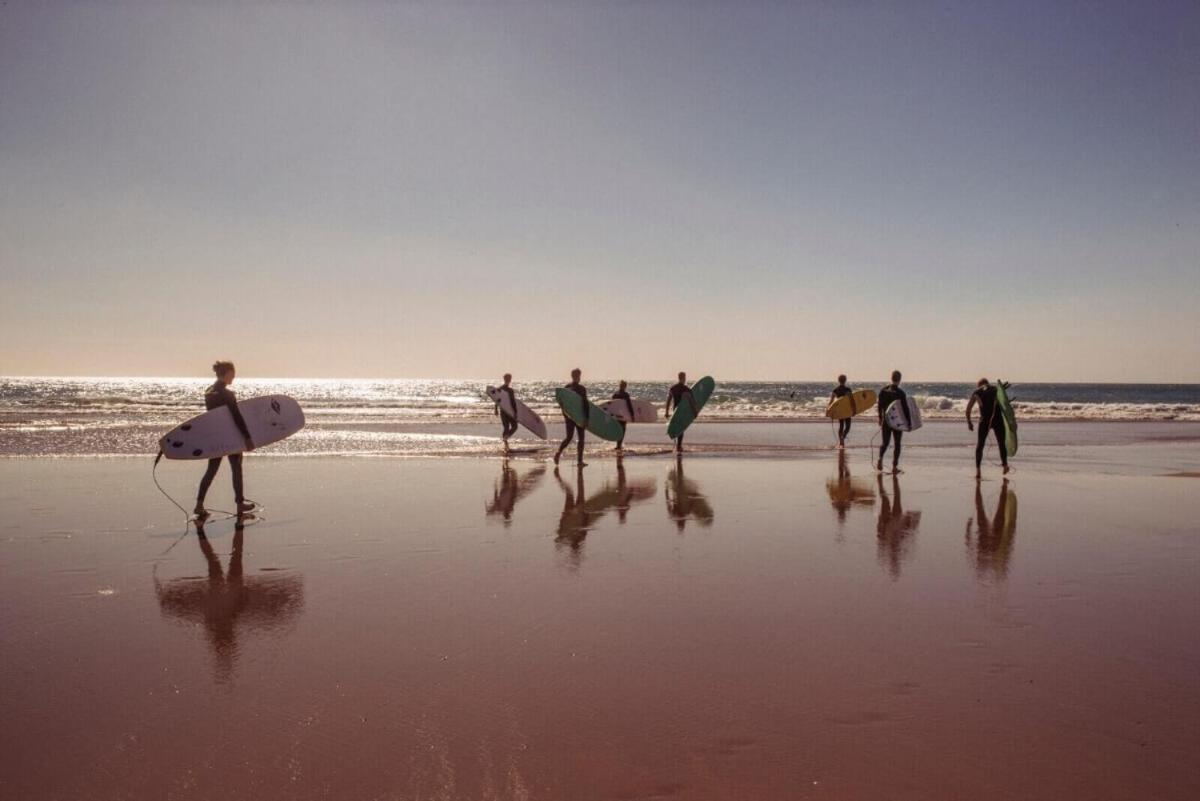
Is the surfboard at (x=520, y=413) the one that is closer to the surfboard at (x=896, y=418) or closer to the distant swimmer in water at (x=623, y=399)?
the distant swimmer in water at (x=623, y=399)

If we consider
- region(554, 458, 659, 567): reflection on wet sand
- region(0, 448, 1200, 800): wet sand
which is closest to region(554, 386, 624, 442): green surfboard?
region(554, 458, 659, 567): reflection on wet sand

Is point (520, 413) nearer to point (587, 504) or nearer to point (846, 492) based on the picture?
point (587, 504)

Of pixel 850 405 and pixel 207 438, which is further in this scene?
pixel 850 405

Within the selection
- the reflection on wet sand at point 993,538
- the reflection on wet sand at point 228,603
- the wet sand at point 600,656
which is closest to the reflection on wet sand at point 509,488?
the wet sand at point 600,656

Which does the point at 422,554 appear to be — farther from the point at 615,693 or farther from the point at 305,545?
the point at 615,693

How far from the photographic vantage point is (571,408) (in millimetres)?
15586

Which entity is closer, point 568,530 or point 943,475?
point 568,530

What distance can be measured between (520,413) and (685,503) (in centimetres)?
1061

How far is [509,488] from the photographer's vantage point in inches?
448

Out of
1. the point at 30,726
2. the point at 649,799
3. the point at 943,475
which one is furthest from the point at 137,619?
the point at 943,475

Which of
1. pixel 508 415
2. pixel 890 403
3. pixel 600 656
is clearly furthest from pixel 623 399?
pixel 600 656

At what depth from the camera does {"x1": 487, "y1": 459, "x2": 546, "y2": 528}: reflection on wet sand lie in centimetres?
923

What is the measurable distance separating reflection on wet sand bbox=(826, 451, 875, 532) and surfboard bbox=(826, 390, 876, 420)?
231 inches

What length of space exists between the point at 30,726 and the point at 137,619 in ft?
5.36
